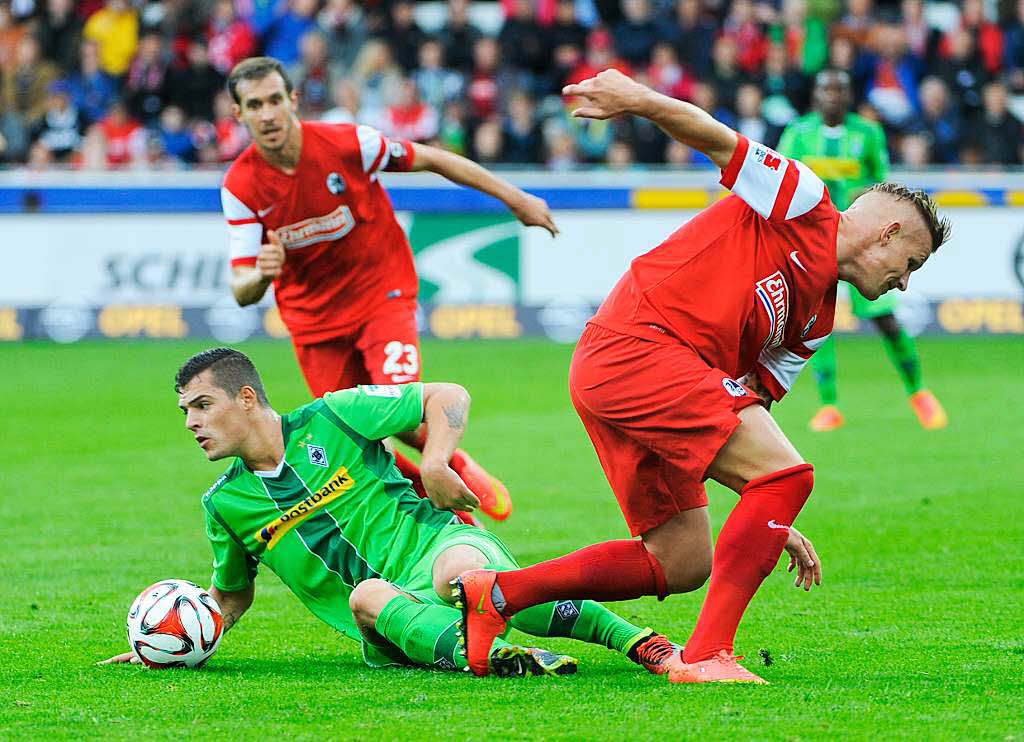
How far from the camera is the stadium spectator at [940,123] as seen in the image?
19406mm

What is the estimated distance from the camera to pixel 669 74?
2017 centimetres

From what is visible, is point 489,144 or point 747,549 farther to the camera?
point 489,144

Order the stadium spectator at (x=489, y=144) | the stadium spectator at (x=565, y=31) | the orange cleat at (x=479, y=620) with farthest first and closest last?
the stadium spectator at (x=565, y=31) → the stadium spectator at (x=489, y=144) → the orange cleat at (x=479, y=620)

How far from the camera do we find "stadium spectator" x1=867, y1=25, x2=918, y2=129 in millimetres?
19922

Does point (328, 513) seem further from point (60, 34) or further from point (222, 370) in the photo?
point (60, 34)

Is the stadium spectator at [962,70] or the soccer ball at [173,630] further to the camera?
the stadium spectator at [962,70]

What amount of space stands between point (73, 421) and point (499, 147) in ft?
26.4

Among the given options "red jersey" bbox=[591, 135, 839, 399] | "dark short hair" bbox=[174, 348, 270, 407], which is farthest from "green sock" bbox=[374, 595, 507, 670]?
"red jersey" bbox=[591, 135, 839, 399]

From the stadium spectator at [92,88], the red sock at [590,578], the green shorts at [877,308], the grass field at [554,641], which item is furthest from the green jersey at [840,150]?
the stadium spectator at [92,88]

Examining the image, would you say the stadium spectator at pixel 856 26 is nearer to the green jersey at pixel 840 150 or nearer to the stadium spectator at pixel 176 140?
the stadium spectator at pixel 176 140

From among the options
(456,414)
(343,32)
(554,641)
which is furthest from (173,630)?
(343,32)

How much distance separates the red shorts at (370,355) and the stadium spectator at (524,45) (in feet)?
42.3

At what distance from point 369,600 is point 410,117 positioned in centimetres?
1454

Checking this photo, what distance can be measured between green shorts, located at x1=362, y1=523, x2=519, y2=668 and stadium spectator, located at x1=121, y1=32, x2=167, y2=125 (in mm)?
15965
